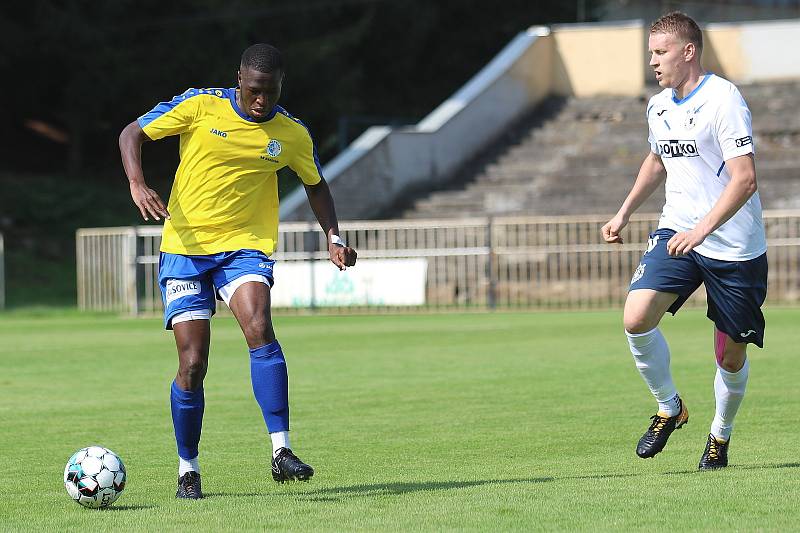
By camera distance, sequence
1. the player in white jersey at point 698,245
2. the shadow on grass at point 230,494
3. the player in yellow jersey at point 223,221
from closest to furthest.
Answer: the shadow on grass at point 230,494
the player in yellow jersey at point 223,221
the player in white jersey at point 698,245

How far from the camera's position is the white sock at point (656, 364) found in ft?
26.9

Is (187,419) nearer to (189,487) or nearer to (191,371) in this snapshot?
(191,371)

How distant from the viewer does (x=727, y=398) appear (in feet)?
27.4

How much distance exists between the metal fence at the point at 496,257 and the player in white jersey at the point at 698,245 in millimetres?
17901

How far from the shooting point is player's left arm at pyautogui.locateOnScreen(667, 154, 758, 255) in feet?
25.2

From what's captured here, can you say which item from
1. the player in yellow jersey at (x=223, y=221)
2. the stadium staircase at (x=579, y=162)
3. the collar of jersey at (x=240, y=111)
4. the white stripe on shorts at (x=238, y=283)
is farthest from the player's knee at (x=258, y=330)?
the stadium staircase at (x=579, y=162)

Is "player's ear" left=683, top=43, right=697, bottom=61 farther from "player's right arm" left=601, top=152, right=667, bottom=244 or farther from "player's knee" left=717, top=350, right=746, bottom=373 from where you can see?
"player's knee" left=717, top=350, right=746, bottom=373

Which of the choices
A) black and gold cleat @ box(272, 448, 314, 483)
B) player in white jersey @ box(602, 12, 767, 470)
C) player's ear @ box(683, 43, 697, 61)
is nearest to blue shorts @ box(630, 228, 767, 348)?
player in white jersey @ box(602, 12, 767, 470)

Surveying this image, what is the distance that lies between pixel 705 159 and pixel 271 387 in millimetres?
2537

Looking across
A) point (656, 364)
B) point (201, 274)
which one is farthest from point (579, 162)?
point (201, 274)

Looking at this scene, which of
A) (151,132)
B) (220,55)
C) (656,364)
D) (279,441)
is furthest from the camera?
(220,55)

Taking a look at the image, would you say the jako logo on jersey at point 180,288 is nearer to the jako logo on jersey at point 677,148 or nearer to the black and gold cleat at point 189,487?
the black and gold cleat at point 189,487

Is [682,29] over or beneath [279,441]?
over

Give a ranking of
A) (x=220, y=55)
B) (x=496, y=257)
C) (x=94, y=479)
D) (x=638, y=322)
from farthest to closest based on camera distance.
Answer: (x=220, y=55), (x=496, y=257), (x=638, y=322), (x=94, y=479)
